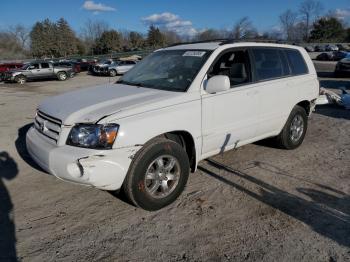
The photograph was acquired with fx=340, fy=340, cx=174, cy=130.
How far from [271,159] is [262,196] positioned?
1.37 m

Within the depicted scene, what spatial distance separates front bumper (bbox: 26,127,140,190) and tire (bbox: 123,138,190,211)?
0.12m

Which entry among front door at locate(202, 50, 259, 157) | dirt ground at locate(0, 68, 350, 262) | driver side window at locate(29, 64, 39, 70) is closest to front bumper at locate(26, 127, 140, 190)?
dirt ground at locate(0, 68, 350, 262)

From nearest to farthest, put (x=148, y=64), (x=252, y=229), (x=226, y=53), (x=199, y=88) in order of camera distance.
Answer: (x=252, y=229)
(x=199, y=88)
(x=226, y=53)
(x=148, y=64)

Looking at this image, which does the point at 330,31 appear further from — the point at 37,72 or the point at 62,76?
the point at 37,72

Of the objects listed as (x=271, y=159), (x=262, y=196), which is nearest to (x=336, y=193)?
(x=262, y=196)

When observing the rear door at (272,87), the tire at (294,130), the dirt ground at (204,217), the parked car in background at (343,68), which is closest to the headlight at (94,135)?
the dirt ground at (204,217)

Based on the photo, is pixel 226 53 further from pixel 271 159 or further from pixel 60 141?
pixel 60 141

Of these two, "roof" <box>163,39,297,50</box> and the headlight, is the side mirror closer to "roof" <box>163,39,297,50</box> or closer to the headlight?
"roof" <box>163,39,297,50</box>

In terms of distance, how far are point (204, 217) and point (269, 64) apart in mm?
2631

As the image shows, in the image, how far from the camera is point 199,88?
4.05 meters

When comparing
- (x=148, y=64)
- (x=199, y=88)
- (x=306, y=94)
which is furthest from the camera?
(x=306, y=94)

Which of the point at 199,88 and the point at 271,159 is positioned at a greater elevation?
the point at 199,88

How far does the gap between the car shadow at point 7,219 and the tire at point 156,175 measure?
1181 millimetres

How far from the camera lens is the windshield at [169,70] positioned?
422 centimetres
